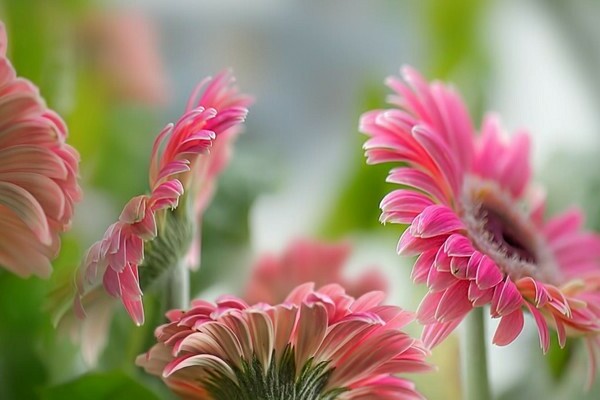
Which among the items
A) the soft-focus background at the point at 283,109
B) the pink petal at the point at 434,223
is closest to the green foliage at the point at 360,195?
the soft-focus background at the point at 283,109

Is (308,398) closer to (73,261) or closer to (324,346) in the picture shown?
(324,346)

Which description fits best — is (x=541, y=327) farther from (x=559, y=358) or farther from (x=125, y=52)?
(x=125, y=52)

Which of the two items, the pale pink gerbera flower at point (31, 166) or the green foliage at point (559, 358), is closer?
the pale pink gerbera flower at point (31, 166)

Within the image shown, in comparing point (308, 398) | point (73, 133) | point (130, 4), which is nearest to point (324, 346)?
point (308, 398)

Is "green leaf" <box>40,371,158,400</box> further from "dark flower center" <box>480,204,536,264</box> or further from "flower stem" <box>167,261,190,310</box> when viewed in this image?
"dark flower center" <box>480,204,536,264</box>

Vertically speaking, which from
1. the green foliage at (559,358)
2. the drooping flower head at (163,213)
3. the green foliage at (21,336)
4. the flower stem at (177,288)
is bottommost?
the green foliage at (21,336)

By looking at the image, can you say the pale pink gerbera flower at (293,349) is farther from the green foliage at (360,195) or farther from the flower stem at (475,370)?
the green foliage at (360,195)

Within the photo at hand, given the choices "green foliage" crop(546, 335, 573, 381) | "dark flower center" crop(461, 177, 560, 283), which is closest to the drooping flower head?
"dark flower center" crop(461, 177, 560, 283)
